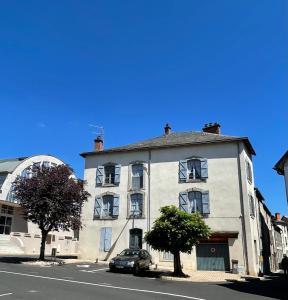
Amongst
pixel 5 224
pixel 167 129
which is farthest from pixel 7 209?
pixel 167 129

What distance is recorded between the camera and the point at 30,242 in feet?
104

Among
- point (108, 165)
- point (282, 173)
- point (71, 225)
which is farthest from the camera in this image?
point (108, 165)

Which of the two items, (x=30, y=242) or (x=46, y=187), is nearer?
(x=46, y=187)

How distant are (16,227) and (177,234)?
22.2 metres

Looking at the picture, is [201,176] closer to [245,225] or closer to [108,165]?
[245,225]

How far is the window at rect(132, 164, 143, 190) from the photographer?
87.2ft

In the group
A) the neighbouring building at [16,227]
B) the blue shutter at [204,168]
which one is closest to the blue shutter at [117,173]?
the blue shutter at [204,168]

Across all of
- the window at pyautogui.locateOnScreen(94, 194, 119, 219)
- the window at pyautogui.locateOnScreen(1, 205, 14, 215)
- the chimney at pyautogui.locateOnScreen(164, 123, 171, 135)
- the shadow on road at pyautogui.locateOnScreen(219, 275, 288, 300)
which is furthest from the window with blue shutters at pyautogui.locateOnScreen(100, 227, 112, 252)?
the window at pyautogui.locateOnScreen(1, 205, 14, 215)

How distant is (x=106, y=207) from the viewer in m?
27.1

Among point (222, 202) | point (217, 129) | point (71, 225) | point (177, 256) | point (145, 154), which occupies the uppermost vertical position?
point (217, 129)

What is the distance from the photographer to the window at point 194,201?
79.7 feet

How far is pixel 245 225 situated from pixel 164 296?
1329 centimetres

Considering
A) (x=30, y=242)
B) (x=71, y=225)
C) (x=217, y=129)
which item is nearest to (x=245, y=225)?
(x=217, y=129)

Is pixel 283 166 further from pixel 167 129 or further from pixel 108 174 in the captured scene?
pixel 108 174
